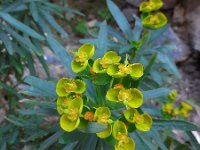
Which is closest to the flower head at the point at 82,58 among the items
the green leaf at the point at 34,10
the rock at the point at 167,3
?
the green leaf at the point at 34,10

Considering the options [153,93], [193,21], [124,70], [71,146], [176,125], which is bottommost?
[71,146]

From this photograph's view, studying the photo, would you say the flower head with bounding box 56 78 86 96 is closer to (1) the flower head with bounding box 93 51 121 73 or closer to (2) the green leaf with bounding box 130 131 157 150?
(1) the flower head with bounding box 93 51 121 73

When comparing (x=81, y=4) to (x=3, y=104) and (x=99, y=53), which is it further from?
(x=99, y=53)

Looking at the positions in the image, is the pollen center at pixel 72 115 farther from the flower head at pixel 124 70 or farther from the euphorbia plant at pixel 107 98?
the flower head at pixel 124 70

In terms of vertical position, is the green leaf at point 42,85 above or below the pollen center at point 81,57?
below

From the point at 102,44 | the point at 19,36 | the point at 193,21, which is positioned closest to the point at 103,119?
the point at 102,44

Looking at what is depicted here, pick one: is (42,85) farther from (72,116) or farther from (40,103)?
(72,116)

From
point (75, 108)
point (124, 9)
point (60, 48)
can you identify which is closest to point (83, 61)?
point (75, 108)
